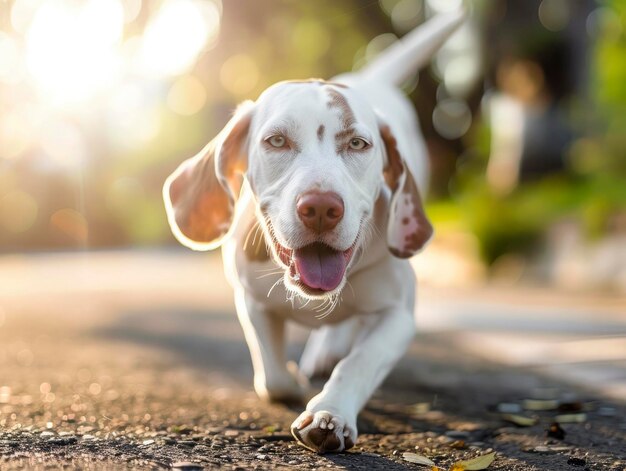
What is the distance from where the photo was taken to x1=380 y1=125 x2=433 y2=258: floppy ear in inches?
132

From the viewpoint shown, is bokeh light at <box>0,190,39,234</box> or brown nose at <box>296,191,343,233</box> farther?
bokeh light at <box>0,190,39,234</box>

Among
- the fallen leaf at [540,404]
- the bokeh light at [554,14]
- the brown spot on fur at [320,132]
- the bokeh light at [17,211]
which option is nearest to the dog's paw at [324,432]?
the brown spot on fur at [320,132]

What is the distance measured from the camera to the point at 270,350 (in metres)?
3.51

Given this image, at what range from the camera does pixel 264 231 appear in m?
3.08

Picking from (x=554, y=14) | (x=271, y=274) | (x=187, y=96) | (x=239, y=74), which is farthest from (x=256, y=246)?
(x=187, y=96)

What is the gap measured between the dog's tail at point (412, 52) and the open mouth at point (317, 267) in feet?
9.82

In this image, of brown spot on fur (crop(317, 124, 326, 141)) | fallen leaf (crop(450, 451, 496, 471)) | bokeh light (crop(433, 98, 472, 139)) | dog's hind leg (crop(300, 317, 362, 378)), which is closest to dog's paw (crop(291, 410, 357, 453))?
fallen leaf (crop(450, 451, 496, 471))

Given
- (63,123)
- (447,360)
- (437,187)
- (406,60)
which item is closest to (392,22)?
(437,187)

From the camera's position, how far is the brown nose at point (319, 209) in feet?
8.83

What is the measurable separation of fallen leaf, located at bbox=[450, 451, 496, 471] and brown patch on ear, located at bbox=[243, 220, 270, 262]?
1.10 m

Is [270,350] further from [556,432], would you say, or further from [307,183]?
[556,432]

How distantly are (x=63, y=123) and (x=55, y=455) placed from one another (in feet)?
84.2

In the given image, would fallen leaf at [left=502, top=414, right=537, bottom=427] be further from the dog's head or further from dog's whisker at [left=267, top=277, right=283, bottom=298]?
dog's whisker at [left=267, top=277, right=283, bottom=298]

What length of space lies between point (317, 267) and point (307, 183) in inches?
11.7
